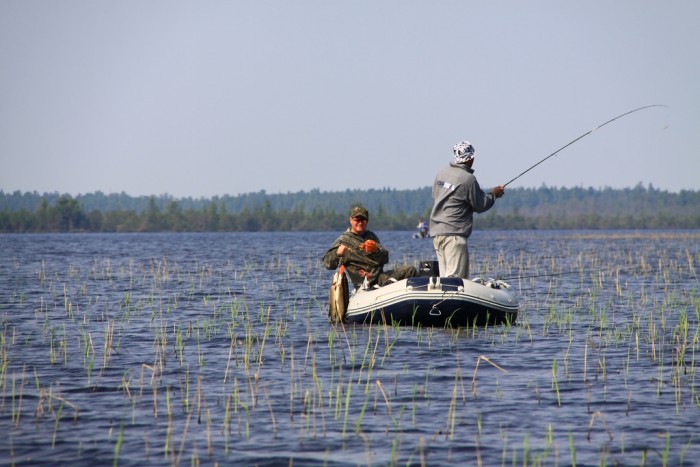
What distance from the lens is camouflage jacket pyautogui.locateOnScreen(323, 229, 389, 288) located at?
16.2 metres

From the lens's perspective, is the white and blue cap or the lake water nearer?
the lake water

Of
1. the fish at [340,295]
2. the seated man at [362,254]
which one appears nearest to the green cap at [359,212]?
the seated man at [362,254]

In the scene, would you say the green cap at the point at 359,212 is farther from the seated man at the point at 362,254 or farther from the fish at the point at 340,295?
the fish at the point at 340,295

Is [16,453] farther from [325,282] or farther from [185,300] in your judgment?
[325,282]

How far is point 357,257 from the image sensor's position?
16.4 metres

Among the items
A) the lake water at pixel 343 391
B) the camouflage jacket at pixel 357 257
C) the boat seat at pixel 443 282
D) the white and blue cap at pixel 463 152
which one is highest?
the white and blue cap at pixel 463 152

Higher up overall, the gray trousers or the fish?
the gray trousers

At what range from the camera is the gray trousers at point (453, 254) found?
15.9 metres

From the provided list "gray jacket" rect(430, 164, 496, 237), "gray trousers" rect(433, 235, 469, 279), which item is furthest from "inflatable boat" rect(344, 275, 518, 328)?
"gray jacket" rect(430, 164, 496, 237)

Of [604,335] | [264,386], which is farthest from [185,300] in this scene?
[264,386]

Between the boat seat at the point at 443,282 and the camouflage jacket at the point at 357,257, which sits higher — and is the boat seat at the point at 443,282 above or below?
below

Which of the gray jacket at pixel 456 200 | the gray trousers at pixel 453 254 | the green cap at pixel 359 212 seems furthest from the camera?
the green cap at pixel 359 212

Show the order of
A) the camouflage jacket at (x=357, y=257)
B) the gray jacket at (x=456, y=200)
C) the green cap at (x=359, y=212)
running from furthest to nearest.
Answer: the camouflage jacket at (x=357, y=257) → the green cap at (x=359, y=212) → the gray jacket at (x=456, y=200)

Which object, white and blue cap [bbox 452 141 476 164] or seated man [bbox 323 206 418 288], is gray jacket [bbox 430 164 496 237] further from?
seated man [bbox 323 206 418 288]
